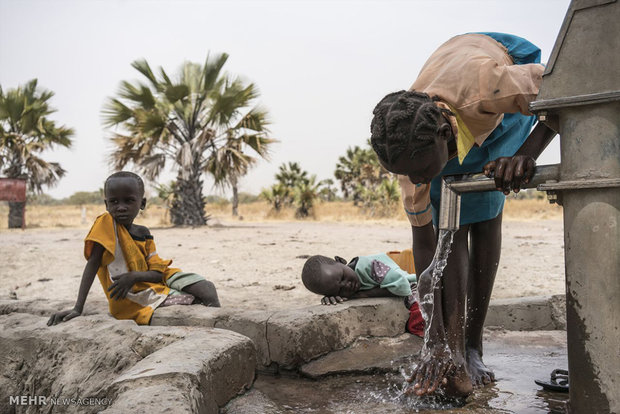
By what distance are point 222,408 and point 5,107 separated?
49.6 ft

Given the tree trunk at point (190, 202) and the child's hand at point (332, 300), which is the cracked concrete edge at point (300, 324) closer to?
the child's hand at point (332, 300)

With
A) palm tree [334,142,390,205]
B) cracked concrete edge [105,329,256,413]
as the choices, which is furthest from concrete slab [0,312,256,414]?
palm tree [334,142,390,205]

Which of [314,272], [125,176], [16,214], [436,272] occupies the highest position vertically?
[125,176]

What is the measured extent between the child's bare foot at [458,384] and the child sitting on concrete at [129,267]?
152 cm

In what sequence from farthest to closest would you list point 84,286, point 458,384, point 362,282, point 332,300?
1. point 362,282
2. point 332,300
3. point 84,286
4. point 458,384

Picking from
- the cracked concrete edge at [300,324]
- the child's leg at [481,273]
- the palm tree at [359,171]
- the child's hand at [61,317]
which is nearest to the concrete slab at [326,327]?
the cracked concrete edge at [300,324]

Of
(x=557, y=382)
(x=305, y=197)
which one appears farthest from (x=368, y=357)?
(x=305, y=197)

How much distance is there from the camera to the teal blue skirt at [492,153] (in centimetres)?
200

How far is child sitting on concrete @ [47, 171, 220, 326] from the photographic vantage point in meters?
2.69

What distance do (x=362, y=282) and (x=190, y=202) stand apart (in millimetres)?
11447

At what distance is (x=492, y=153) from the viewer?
2021mm

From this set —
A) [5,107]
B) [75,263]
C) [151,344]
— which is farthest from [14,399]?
[5,107]

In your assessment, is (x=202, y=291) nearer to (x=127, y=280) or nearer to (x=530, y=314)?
(x=127, y=280)

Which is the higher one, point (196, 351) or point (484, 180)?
point (484, 180)
